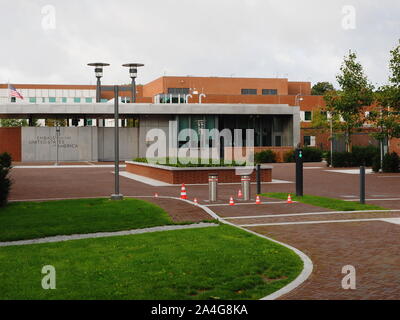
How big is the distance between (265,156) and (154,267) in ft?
147

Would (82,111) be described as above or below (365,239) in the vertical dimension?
above

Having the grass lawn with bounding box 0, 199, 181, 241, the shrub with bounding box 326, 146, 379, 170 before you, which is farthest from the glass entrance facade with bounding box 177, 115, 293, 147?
the grass lawn with bounding box 0, 199, 181, 241

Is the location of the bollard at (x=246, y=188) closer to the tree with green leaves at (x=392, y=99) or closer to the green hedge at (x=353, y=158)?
the tree with green leaves at (x=392, y=99)

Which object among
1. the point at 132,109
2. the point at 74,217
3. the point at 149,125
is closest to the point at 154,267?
the point at 74,217

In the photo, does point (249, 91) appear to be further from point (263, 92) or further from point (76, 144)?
point (76, 144)

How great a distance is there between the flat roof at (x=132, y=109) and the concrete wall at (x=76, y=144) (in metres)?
1.72

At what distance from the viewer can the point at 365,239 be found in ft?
37.6

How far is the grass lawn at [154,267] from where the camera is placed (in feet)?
24.1

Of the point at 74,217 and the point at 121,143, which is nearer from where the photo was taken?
the point at 74,217

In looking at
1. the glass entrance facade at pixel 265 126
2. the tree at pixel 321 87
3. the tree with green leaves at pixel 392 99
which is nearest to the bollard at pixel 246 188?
the tree with green leaves at pixel 392 99

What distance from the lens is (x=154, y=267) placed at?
8.61m

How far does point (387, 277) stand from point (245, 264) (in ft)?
6.67

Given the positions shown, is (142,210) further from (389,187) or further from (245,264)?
(389,187)

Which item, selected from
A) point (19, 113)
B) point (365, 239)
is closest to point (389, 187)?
point (365, 239)
